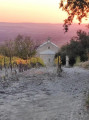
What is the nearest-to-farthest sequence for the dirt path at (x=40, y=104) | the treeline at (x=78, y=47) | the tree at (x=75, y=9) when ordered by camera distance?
the dirt path at (x=40, y=104), the tree at (x=75, y=9), the treeline at (x=78, y=47)

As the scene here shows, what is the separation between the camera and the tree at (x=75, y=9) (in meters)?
17.2

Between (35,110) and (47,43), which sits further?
(47,43)

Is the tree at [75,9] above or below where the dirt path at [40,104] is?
above

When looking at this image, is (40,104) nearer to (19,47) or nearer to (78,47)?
(78,47)

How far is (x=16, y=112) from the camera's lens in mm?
8109

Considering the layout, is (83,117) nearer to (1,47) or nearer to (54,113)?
(54,113)

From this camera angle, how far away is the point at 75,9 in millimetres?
18047

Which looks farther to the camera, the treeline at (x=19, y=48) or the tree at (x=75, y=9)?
the treeline at (x=19, y=48)

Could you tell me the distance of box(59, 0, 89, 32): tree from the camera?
17248mm

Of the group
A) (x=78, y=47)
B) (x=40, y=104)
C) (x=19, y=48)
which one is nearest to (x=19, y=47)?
(x=19, y=48)

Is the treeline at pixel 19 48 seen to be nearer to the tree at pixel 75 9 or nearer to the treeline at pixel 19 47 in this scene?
the treeline at pixel 19 47

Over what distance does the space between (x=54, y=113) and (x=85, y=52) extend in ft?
95.4

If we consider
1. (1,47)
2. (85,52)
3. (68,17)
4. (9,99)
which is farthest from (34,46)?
(9,99)

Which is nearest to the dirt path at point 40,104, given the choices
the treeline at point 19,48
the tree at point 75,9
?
the tree at point 75,9
